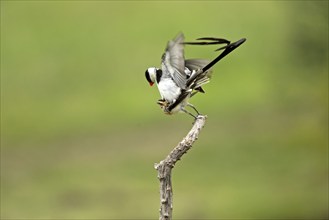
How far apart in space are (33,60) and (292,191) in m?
14.9

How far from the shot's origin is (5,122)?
1323 inches

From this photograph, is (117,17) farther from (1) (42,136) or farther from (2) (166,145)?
(2) (166,145)

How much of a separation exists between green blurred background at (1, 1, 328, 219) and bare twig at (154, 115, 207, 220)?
1350 centimetres

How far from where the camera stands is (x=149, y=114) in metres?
32.5

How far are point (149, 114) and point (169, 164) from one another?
83.3ft

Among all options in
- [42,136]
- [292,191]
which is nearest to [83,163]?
[42,136]

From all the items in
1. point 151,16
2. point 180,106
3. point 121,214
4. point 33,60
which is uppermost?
point 151,16

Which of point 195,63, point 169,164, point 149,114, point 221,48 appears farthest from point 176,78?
point 149,114

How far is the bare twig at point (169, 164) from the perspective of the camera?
709 centimetres

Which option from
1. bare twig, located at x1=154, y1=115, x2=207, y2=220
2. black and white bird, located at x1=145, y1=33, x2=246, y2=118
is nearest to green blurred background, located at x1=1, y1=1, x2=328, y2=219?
bare twig, located at x1=154, y1=115, x2=207, y2=220

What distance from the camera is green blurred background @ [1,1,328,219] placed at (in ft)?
82.1

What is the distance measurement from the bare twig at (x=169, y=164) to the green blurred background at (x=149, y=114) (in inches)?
532

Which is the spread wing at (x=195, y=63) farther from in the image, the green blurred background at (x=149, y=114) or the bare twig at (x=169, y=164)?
the green blurred background at (x=149, y=114)

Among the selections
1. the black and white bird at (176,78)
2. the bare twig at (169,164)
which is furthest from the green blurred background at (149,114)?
the black and white bird at (176,78)
